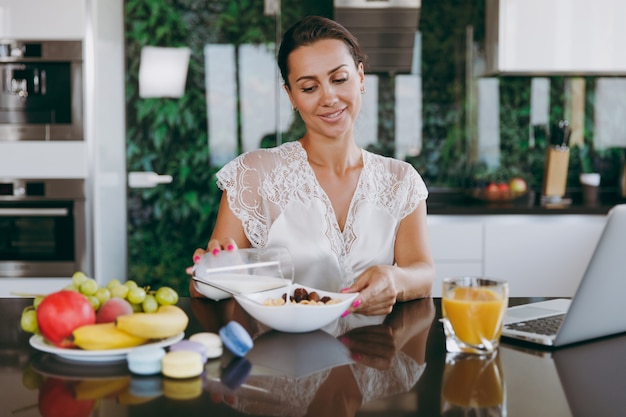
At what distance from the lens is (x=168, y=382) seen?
106cm

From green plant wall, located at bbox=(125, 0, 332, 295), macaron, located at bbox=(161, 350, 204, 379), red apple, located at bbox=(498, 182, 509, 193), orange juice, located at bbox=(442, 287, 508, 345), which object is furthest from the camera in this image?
red apple, located at bbox=(498, 182, 509, 193)

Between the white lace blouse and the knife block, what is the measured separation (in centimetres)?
186

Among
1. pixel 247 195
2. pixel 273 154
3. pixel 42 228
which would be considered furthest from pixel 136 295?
pixel 42 228

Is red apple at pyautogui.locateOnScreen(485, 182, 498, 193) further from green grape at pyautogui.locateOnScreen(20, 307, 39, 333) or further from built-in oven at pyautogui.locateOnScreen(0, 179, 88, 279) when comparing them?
green grape at pyautogui.locateOnScreen(20, 307, 39, 333)

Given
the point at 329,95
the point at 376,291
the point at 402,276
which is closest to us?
the point at 376,291

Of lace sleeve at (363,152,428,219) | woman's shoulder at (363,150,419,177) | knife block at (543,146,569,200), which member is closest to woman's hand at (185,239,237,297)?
lace sleeve at (363,152,428,219)

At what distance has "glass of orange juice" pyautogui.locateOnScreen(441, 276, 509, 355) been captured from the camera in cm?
118

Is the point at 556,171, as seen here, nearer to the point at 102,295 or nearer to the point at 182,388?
the point at 102,295

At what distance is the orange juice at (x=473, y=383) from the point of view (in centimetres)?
98

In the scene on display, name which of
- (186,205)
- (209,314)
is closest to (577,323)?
(209,314)

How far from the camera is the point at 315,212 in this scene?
2.14 metres

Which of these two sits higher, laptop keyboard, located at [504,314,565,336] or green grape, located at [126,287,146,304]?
green grape, located at [126,287,146,304]

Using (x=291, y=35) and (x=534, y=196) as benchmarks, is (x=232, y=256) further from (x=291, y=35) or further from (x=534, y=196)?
(x=534, y=196)

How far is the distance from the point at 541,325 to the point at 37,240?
2.59 metres
